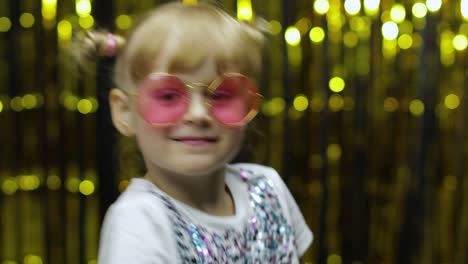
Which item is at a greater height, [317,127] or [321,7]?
[321,7]

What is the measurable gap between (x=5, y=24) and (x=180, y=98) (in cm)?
61

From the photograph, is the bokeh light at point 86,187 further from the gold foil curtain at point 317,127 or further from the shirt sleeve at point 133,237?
the shirt sleeve at point 133,237

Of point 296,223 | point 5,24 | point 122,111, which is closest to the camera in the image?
point 122,111

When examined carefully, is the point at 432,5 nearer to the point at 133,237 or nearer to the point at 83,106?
the point at 83,106

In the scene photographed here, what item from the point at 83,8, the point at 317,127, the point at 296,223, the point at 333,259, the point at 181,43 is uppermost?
the point at 83,8

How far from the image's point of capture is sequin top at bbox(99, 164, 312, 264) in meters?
0.77

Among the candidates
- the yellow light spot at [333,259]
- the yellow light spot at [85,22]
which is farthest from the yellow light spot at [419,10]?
the yellow light spot at [85,22]

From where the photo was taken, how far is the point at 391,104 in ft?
4.58

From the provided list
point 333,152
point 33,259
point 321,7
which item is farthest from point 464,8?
point 33,259

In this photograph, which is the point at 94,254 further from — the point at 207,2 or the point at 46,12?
the point at 207,2

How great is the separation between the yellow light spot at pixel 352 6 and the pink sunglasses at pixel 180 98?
1.96 ft

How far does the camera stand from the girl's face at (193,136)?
78cm

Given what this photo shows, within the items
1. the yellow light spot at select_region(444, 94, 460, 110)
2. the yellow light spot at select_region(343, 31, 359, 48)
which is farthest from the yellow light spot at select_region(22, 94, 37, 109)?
the yellow light spot at select_region(444, 94, 460, 110)

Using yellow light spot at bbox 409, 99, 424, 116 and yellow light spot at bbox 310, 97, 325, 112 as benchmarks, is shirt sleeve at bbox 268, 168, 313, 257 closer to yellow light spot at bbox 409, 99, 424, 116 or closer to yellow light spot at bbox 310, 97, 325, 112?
yellow light spot at bbox 310, 97, 325, 112
